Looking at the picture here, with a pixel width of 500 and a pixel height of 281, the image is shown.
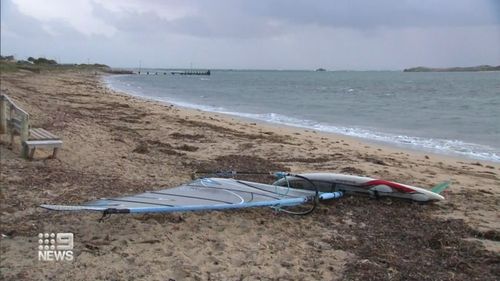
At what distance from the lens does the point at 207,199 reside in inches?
211

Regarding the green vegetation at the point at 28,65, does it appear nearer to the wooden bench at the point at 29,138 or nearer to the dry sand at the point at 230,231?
the wooden bench at the point at 29,138

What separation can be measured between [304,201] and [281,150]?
15.2ft

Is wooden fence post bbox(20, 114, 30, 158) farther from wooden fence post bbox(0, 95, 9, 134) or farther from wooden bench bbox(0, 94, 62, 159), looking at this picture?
wooden fence post bbox(0, 95, 9, 134)

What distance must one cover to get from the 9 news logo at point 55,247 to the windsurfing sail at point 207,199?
274 mm

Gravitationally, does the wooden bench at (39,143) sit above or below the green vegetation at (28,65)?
below

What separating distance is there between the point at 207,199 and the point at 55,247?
173 centimetres

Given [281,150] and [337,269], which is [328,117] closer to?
[281,150]

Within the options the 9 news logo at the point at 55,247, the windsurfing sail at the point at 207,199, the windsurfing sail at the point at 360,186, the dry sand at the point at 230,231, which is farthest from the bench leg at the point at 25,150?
the windsurfing sail at the point at 360,186

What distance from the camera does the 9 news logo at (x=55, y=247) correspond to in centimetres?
400

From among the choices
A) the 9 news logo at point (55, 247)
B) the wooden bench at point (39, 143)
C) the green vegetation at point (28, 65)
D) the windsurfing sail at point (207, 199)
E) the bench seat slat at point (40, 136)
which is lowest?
the 9 news logo at point (55, 247)

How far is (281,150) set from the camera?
33.7 feet

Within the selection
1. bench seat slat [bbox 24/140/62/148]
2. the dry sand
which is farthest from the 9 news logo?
bench seat slat [bbox 24/140/62/148]

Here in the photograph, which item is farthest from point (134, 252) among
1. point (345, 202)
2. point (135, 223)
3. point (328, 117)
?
point (328, 117)

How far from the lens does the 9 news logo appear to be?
4.00 meters
